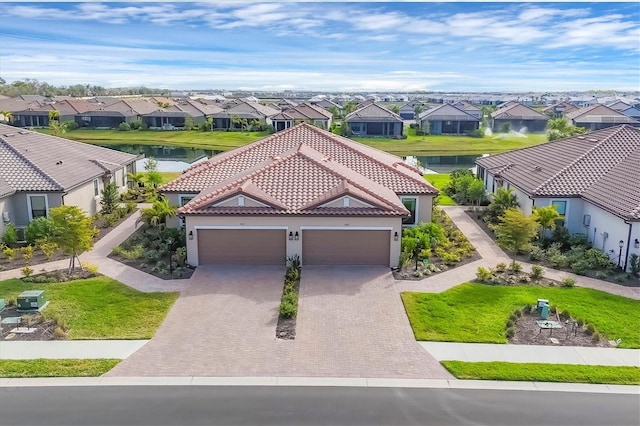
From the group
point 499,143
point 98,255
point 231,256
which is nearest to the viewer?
point 231,256

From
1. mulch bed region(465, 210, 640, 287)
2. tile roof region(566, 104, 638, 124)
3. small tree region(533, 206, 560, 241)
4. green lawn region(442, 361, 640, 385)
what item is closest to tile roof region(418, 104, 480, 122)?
tile roof region(566, 104, 638, 124)

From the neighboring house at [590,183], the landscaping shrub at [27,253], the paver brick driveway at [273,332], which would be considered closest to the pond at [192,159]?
the neighboring house at [590,183]

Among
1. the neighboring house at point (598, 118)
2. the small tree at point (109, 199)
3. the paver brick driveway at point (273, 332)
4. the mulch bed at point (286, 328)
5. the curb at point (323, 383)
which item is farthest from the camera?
the neighboring house at point (598, 118)

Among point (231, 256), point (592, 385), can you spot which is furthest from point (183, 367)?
point (592, 385)

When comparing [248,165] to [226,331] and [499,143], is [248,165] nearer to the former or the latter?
[226,331]

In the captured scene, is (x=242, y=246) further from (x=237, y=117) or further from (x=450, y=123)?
(x=237, y=117)

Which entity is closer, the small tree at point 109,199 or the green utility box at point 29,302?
the green utility box at point 29,302

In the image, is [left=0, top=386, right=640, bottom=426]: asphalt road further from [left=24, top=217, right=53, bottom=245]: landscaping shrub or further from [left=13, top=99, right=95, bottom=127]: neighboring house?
[left=13, top=99, right=95, bottom=127]: neighboring house

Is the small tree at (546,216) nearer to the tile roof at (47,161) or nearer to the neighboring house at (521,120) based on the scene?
the tile roof at (47,161)
